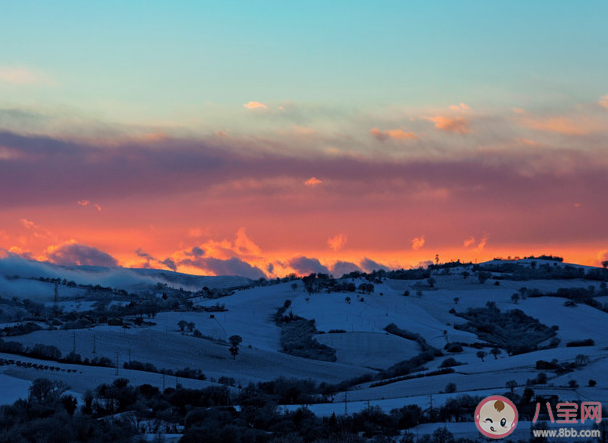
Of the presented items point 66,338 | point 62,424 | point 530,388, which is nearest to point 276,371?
point 66,338

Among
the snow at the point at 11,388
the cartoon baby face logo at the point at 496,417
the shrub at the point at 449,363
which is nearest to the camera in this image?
the cartoon baby face logo at the point at 496,417

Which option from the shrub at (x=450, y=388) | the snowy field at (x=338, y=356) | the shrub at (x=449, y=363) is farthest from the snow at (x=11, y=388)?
the shrub at (x=449, y=363)

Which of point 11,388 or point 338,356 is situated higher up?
point 338,356

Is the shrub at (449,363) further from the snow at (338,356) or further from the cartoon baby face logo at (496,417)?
the cartoon baby face logo at (496,417)

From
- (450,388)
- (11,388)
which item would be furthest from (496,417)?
(11,388)

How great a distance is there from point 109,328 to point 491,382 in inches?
3230

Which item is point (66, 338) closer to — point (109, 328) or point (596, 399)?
point (109, 328)

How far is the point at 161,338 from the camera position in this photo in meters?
159

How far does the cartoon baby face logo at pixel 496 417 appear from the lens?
205 ft

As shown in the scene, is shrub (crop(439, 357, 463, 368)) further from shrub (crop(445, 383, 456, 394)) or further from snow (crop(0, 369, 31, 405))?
snow (crop(0, 369, 31, 405))

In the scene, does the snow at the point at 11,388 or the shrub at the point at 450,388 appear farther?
the shrub at the point at 450,388

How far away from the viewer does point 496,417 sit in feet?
221

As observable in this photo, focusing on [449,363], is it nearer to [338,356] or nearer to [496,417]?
[338,356]

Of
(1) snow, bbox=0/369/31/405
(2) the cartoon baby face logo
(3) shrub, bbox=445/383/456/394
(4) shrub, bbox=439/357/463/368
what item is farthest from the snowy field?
(2) the cartoon baby face logo
